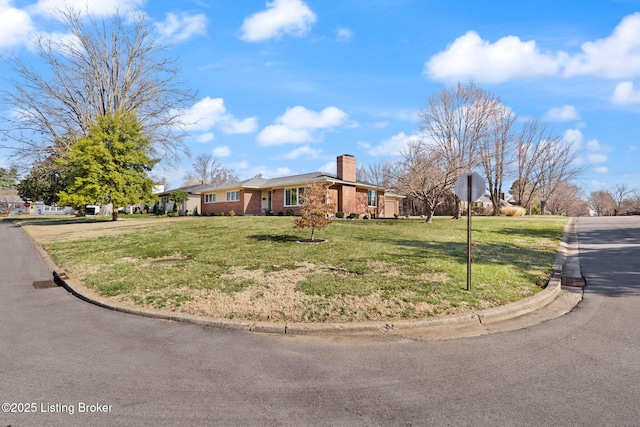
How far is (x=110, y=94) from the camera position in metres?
36.4

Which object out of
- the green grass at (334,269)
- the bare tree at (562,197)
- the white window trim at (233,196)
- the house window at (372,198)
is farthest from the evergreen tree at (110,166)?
the bare tree at (562,197)

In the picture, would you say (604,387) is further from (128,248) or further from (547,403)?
(128,248)

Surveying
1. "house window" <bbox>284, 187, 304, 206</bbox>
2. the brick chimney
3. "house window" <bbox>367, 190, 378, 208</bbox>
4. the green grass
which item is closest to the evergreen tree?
"house window" <bbox>284, 187, 304, 206</bbox>

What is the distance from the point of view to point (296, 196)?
1223 inches

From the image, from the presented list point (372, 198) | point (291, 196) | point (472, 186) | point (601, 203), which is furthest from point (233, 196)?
point (601, 203)

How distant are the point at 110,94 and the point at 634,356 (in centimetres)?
4340

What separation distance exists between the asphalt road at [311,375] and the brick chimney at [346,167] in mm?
25945

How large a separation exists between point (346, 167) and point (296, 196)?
16.9 ft

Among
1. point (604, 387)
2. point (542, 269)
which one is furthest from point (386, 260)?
point (604, 387)

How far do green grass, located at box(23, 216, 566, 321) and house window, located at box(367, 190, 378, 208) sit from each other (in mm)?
19427

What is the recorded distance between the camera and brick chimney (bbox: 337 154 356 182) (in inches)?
1227

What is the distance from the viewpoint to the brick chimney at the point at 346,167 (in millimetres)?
31156

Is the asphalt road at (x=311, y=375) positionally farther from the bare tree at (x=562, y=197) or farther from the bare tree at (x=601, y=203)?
the bare tree at (x=601, y=203)

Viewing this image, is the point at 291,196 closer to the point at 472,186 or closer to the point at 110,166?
the point at 110,166
